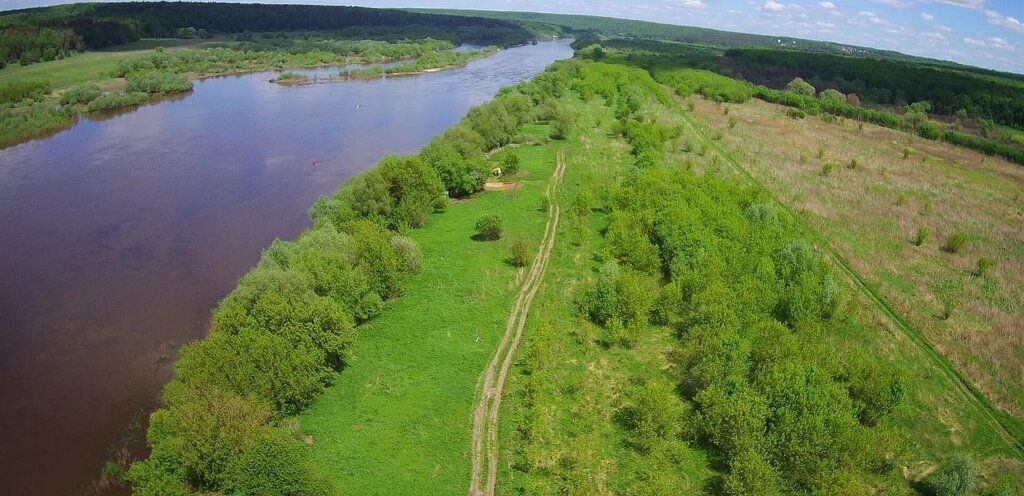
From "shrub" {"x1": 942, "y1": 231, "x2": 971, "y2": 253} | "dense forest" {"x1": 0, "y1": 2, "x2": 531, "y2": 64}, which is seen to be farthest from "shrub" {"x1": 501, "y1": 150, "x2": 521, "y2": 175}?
"dense forest" {"x1": 0, "y1": 2, "x2": 531, "y2": 64}

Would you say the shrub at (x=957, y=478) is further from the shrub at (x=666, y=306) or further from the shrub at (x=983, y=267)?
the shrub at (x=983, y=267)

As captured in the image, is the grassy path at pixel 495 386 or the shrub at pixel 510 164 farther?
the shrub at pixel 510 164

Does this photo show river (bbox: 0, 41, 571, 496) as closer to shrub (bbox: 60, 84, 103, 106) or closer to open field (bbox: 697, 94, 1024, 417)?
shrub (bbox: 60, 84, 103, 106)

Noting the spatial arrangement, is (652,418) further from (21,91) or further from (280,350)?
(21,91)

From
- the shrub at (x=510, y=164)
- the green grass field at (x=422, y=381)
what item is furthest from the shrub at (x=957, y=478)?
the shrub at (x=510, y=164)

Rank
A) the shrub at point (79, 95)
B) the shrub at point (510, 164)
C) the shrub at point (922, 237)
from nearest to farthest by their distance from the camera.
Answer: the shrub at point (922, 237) → the shrub at point (510, 164) → the shrub at point (79, 95)

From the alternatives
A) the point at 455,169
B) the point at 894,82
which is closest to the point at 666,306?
the point at 455,169

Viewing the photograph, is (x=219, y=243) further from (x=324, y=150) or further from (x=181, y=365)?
(x=324, y=150)
